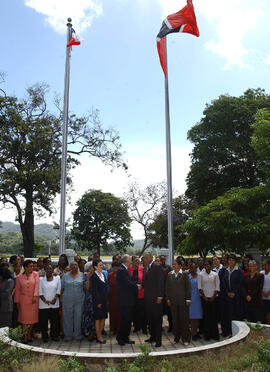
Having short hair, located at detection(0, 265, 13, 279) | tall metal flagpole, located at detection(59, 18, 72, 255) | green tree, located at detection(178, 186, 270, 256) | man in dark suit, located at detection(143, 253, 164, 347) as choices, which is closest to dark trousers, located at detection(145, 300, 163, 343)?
man in dark suit, located at detection(143, 253, 164, 347)

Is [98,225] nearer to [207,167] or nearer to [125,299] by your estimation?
[207,167]

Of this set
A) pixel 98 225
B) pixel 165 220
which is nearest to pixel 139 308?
pixel 165 220

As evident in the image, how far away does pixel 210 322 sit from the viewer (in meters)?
7.62

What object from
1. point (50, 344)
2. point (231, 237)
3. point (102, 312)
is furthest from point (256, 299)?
point (231, 237)

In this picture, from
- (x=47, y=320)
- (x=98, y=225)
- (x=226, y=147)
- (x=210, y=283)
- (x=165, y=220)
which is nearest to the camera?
(x=47, y=320)

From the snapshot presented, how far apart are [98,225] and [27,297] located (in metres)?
49.5

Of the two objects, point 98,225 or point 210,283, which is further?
point 98,225

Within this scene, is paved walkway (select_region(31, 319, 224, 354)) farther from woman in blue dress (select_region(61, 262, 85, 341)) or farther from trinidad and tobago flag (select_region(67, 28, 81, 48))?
trinidad and tobago flag (select_region(67, 28, 81, 48))

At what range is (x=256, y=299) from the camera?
25.2ft

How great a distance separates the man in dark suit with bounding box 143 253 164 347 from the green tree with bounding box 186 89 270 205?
69.7 ft

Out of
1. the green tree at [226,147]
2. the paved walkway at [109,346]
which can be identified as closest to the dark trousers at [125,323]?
the paved walkway at [109,346]

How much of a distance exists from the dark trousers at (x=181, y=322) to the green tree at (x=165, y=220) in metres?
27.4

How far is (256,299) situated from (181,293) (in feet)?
5.54

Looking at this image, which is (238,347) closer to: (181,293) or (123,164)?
(181,293)
